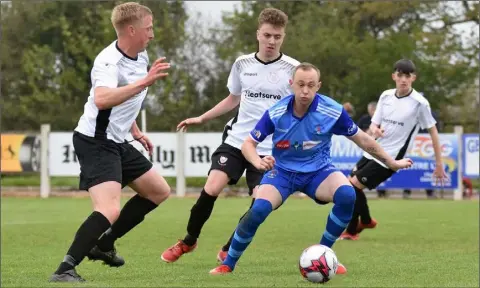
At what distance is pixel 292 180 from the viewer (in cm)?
816

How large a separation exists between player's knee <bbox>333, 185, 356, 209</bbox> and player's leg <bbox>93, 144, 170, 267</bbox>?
1.57 metres

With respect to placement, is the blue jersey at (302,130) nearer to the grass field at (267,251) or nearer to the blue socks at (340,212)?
the blue socks at (340,212)

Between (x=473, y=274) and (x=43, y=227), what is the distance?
26.7 ft

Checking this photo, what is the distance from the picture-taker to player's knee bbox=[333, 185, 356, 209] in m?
8.06

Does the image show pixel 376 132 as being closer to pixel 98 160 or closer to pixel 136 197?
pixel 136 197

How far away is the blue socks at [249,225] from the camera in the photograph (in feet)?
26.1

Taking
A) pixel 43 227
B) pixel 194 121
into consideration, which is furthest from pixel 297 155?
pixel 43 227

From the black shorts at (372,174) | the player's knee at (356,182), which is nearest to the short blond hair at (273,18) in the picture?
the black shorts at (372,174)

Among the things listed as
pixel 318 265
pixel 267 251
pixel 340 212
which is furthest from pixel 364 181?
pixel 318 265

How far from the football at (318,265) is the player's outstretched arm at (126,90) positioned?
1879 mm

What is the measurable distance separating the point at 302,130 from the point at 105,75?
178cm

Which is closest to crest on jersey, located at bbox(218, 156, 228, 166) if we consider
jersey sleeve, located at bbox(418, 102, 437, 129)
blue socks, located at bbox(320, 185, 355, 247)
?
blue socks, located at bbox(320, 185, 355, 247)

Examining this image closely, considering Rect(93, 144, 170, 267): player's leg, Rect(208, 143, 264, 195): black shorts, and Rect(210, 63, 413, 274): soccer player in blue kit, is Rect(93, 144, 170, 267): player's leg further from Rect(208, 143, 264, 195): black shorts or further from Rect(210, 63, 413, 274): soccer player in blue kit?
Rect(210, 63, 413, 274): soccer player in blue kit

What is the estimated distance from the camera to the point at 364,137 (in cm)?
834
